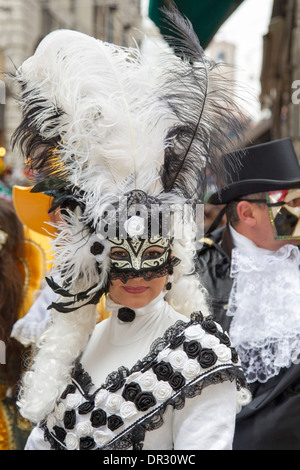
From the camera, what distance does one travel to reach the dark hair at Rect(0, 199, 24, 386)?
3057mm

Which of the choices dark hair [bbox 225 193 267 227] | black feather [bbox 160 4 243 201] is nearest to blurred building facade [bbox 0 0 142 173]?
dark hair [bbox 225 193 267 227]

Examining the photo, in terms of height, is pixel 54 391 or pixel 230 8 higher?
pixel 230 8

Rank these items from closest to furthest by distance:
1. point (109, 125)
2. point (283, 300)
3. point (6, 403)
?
point (109, 125) → point (283, 300) → point (6, 403)

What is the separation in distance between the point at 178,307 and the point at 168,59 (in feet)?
2.89

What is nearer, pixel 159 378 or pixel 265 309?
pixel 159 378

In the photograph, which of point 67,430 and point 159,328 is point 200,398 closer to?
point 159,328

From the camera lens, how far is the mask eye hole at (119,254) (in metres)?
1.92

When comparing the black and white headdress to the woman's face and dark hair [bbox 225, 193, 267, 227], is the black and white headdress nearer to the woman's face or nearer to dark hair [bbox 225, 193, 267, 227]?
the woman's face

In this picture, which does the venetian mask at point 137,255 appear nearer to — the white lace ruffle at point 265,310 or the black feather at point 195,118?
the black feather at point 195,118

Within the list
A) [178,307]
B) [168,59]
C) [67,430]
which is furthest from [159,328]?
[168,59]

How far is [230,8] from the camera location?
3.99 meters

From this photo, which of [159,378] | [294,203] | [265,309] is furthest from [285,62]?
[159,378]

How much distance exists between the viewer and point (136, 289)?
1.95 m

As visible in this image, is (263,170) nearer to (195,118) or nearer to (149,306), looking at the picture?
(195,118)
